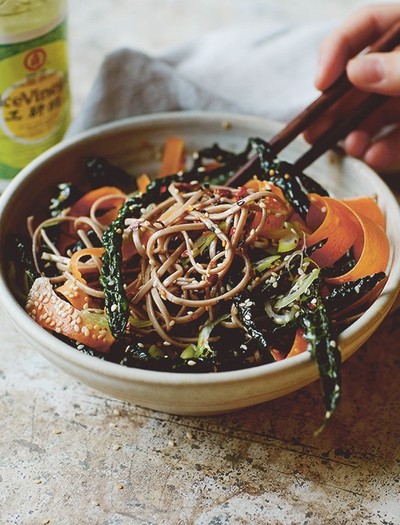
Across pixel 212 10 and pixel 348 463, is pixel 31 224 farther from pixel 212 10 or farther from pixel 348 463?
pixel 212 10

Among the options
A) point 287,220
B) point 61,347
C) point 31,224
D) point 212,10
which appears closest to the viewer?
A: point 61,347

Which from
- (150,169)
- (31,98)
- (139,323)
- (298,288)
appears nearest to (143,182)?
(150,169)

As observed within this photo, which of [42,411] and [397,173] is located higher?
[397,173]

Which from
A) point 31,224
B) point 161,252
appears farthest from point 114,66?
point 161,252

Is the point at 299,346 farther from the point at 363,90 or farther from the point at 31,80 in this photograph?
the point at 31,80

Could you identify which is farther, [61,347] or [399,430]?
[399,430]

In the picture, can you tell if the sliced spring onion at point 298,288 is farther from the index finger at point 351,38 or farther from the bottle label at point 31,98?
the bottle label at point 31,98

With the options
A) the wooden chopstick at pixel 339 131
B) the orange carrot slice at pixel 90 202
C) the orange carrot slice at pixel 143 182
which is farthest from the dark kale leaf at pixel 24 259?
the wooden chopstick at pixel 339 131

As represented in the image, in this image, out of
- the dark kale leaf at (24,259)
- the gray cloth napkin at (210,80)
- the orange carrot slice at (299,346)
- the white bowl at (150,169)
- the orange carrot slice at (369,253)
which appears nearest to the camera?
the white bowl at (150,169)
